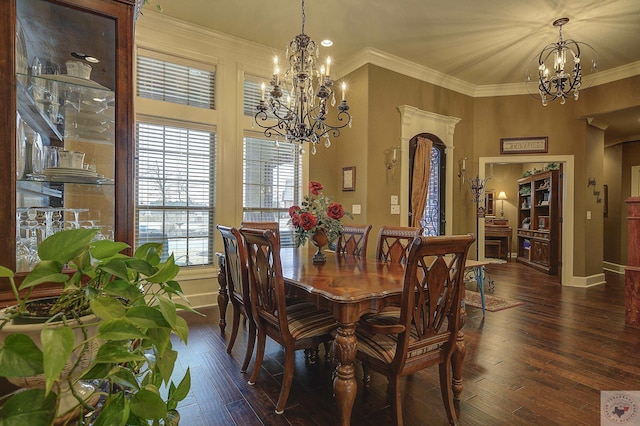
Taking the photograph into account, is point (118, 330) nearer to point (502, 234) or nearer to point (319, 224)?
point (319, 224)

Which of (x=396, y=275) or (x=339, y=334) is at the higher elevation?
(x=396, y=275)

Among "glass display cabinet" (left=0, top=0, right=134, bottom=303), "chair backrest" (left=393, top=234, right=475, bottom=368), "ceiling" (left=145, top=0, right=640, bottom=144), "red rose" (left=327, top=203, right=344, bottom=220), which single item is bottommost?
"chair backrest" (left=393, top=234, right=475, bottom=368)

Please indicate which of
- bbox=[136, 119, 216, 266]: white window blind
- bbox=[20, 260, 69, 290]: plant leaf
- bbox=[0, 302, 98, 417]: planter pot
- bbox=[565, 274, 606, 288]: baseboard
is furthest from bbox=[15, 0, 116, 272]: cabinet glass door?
bbox=[565, 274, 606, 288]: baseboard

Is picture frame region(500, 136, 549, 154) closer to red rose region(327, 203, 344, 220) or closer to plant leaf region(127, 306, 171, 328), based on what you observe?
red rose region(327, 203, 344, 220)

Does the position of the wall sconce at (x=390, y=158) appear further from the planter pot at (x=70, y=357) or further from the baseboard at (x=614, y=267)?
the baseboard at (x=614, y=267)

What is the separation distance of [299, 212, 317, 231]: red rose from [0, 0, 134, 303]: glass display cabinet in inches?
55.0

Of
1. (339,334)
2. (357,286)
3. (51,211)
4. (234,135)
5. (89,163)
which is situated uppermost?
(234,135)

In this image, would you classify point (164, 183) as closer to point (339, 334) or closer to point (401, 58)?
point (339, 334)

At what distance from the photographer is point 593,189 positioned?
538 centimetres

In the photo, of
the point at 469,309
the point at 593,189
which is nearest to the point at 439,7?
the point at 469,309

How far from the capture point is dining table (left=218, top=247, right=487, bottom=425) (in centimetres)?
160

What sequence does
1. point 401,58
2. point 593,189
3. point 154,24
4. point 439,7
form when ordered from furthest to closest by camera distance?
point 593,189
point 401,58
point 154,24
point 439,7

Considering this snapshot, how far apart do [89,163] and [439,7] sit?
11.8 ft

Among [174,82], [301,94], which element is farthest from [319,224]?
[174,82]
